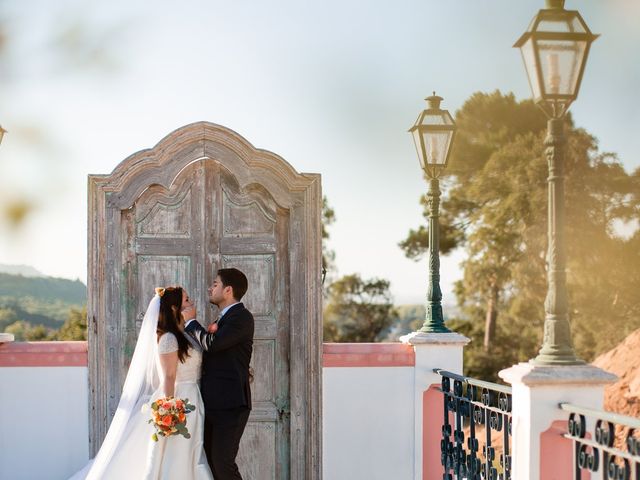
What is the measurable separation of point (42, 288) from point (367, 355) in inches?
805

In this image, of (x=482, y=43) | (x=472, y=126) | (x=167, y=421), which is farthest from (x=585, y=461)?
(x=482, y=43)

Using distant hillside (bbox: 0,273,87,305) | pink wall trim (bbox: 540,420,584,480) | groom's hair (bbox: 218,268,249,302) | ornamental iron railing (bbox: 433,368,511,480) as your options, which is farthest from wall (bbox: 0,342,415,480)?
distant hillside (bbox: 0,273,87,305)

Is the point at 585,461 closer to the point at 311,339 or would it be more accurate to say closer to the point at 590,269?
the point at 311,339

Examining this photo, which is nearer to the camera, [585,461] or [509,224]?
[585,461]

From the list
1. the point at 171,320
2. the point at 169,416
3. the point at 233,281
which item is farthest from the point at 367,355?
the point at 169,416

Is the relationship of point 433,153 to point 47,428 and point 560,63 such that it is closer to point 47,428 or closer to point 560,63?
point 560,63

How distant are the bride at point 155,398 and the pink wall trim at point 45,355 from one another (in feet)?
3.71

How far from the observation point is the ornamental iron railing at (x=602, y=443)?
14.4ft

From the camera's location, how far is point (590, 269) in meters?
20.7

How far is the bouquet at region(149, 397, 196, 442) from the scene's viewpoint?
573 cm

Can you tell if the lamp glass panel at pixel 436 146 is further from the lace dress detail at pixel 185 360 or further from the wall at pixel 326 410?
the lace dress detail at pixel 185 360

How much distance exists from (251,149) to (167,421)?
2.43 meters

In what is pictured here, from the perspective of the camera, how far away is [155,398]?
6.00m

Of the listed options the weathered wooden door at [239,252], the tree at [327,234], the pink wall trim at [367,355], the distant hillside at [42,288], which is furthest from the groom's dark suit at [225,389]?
the distant hillside at [42,288]
